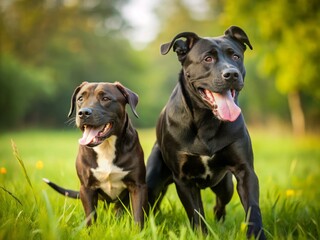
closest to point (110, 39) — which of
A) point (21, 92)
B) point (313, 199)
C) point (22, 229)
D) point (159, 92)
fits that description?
point (159, 92)

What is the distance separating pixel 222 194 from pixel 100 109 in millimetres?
1619

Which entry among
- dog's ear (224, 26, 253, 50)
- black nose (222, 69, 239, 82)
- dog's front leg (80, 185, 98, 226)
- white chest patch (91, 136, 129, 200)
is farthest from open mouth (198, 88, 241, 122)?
dog's front leg (80, 185, 98, 226)

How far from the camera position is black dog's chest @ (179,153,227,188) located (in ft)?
13.5

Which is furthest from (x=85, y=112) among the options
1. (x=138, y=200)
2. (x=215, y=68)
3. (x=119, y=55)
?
(x=119, y=55)

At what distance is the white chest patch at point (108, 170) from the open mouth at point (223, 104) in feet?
3.31

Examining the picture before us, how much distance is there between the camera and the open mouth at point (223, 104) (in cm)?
388

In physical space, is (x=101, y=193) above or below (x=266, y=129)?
above

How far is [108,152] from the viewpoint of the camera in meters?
4.38

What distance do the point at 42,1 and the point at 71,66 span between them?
5219 millimetres

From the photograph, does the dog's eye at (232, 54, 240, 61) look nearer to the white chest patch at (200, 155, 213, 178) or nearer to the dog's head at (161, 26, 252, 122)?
the dog's head at (161, 26, 252, 122)

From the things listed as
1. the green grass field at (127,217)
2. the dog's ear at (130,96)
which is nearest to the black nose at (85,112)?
the dog's ear at (130,96)

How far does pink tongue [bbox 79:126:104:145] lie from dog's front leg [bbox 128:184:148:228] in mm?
596

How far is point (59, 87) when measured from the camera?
31344mm

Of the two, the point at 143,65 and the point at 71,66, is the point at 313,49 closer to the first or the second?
the point at 71,66
